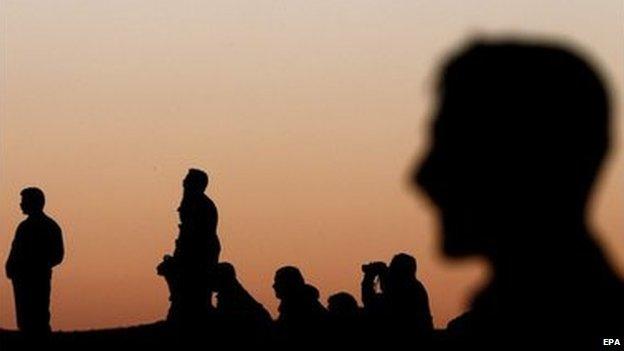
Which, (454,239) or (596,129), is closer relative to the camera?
(596,129)

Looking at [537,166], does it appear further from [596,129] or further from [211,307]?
[211,307]

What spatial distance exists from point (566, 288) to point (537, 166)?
189 millimetres

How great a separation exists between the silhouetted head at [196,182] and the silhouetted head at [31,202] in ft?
3.92

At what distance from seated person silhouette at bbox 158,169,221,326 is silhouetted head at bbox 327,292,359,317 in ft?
6.12

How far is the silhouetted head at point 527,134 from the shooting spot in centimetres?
224

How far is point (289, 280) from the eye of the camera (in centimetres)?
1087

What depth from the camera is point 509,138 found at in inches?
88.1

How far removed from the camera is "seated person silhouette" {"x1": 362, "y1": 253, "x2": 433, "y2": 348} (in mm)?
9648

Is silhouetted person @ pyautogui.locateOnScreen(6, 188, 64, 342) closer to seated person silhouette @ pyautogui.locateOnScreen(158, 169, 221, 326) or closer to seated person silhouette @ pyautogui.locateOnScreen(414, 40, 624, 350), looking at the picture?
seated person silhouette @ pyautogui.locateOnScreen(158, 169, 221, 326)

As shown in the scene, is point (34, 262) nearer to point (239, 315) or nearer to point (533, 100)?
point (239, 315)

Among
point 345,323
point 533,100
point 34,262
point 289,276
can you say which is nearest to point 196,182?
point 34,262

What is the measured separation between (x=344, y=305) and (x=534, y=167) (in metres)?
8.86

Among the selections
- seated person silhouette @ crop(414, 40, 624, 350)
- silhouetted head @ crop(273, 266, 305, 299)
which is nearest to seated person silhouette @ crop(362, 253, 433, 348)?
silhouetted head @ crop(273, 266, 305, 299)

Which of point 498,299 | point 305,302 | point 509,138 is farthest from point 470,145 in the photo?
point 305,302
